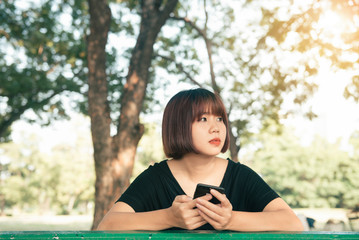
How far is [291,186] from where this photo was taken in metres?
56.9

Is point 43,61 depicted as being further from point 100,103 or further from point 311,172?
point 311,172

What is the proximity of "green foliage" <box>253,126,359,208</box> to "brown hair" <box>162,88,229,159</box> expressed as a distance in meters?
54.3

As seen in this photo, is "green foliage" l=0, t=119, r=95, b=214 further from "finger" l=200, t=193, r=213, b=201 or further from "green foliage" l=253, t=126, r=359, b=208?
"finger" l=200, t=193, r=213, b=201

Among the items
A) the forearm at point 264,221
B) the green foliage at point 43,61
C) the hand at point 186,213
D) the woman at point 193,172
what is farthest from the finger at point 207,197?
the green foliage at point 43,61

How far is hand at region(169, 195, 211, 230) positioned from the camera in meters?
1.66

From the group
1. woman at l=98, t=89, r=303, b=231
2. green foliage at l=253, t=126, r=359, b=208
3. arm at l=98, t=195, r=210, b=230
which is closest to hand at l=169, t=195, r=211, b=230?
arm at l=98, t=195, r=210, b=230

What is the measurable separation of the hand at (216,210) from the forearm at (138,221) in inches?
7.1

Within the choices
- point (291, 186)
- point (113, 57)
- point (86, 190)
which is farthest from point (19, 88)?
point (291, 186)

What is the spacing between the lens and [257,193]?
2.11 meters

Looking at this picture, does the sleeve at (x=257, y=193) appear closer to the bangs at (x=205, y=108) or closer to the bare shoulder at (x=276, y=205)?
the bare shoulder at (x=276, y=205)

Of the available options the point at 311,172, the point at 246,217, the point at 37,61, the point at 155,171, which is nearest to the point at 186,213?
the point at 246,217

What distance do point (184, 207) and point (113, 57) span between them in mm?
12671

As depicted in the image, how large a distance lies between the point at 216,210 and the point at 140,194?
0.61 meters

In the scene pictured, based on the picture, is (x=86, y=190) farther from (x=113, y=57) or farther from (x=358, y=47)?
(x=358, y=47)
